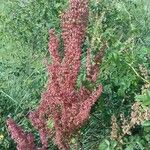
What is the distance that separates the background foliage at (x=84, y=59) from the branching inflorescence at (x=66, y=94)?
0.31 meters

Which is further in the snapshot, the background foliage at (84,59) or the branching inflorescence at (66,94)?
the background foliage at (84,59)

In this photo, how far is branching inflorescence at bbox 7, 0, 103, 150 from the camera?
3043mm

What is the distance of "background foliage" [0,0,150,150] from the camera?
380 centimetres

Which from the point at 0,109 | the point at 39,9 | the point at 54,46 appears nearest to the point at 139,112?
the point at 54,46

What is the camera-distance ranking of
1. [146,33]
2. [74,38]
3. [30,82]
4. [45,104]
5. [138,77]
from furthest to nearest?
[146,33] < [30,82] < [138,77] < [45,104] < [74,38]

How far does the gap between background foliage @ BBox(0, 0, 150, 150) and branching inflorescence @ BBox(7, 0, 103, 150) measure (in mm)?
307

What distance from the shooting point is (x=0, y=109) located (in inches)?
166

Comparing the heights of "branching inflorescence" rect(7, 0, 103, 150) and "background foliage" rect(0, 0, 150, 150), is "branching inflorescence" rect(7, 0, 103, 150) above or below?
above

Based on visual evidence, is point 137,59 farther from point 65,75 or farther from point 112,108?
point 65,75

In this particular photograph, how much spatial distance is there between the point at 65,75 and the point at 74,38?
24cm

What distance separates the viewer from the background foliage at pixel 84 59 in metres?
3.80

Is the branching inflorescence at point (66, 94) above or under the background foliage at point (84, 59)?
above

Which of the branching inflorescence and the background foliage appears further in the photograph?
the background foliage

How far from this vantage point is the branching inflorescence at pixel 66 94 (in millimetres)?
3043
